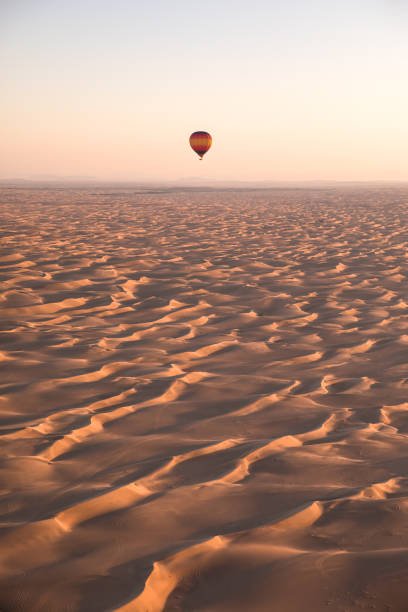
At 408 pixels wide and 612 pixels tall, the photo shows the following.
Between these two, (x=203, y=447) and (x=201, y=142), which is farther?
(x=201, y=142)

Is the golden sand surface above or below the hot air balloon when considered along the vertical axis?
below

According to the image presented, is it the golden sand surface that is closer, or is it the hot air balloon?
the golden sand surface

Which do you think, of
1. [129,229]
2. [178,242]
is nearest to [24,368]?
[178,242]

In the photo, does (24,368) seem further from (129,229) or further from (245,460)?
(129,229)

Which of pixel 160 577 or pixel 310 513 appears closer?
pixel 160 577

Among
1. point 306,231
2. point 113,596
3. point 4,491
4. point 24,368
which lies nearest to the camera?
point 113,596
